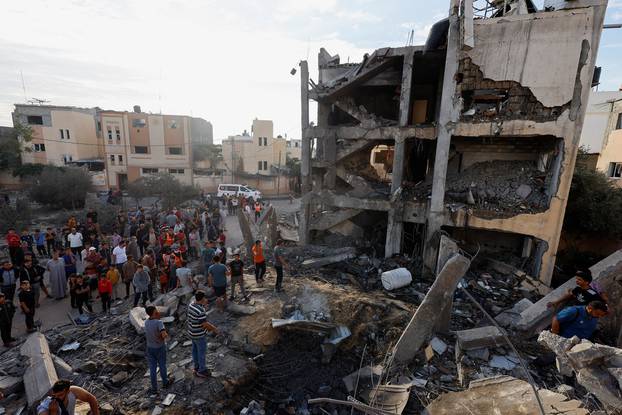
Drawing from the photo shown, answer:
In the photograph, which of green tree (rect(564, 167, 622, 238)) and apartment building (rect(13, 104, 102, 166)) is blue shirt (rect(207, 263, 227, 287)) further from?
apartment building (rect(13, 104, 102, 166))

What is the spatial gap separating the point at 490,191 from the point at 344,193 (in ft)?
17.2

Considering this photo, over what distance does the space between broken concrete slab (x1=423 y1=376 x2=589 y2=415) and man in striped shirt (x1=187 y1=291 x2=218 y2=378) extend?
12.0 ft

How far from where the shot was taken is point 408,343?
589 cm

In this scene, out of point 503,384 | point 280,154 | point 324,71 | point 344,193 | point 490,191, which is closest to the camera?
point 503,384

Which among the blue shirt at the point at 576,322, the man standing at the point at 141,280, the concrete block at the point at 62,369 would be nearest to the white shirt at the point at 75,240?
the man standing at the point at 141,280

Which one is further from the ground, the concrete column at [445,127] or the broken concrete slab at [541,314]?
the concrete column at [445,127]

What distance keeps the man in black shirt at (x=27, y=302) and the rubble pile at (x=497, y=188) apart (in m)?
11.1

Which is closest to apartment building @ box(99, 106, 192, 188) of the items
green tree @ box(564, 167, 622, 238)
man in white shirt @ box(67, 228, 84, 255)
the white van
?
the white van

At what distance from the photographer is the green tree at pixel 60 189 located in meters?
21.9

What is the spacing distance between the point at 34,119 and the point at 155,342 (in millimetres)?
36557

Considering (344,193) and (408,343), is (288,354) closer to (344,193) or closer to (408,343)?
(408,343)

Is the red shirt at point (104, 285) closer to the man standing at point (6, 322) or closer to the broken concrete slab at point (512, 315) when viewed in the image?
the man standing at point (6, 322)

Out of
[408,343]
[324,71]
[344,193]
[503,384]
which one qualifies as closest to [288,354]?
[408,343]

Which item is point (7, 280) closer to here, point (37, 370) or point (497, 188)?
point (37, 370)
